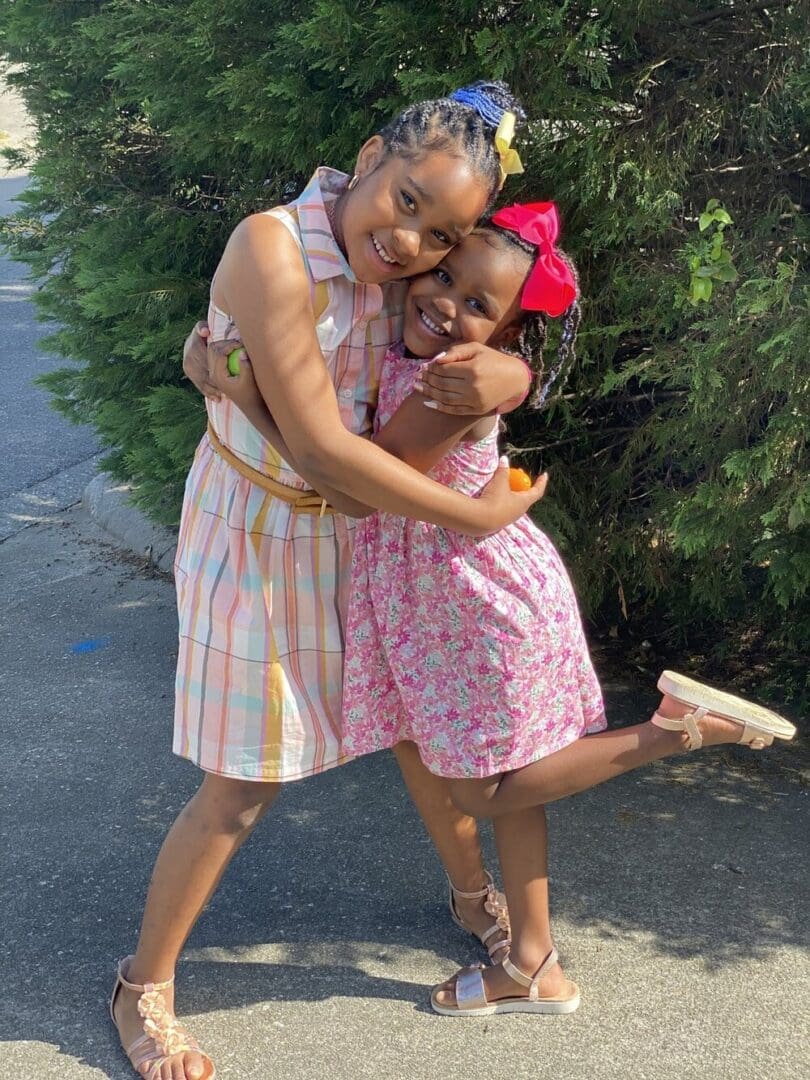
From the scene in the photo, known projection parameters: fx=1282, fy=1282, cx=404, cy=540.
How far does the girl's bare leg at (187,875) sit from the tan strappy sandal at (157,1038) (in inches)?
0.6

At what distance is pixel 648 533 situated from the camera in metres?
3.43

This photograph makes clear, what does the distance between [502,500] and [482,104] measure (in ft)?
2.33

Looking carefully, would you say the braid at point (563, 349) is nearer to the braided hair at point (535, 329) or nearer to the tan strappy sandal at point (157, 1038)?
the braided hair at point (535, 329)

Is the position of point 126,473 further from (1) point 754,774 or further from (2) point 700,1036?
(2) point 700,1036

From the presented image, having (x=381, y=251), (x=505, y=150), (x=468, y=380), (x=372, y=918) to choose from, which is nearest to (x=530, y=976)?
(x=372, y=918)

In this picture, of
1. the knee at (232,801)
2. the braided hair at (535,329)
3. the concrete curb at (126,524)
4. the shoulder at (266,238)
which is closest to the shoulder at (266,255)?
the shoulder at (266,238)

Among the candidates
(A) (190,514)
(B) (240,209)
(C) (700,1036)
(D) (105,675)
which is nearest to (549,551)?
(A) (190,514)

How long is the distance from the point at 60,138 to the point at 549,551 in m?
2.41

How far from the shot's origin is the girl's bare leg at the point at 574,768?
98.8 inches

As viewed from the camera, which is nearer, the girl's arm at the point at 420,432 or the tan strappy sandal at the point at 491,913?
the girl's arm at the point at 420,432

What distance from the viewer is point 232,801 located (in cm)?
251

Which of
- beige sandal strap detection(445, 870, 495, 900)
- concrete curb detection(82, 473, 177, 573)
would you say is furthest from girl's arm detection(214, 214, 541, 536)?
concrete curb detection(82, 473, 177, 573)

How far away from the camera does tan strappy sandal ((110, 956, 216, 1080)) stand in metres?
2.50

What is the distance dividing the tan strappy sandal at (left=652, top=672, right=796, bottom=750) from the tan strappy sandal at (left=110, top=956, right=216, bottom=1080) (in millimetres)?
1122
